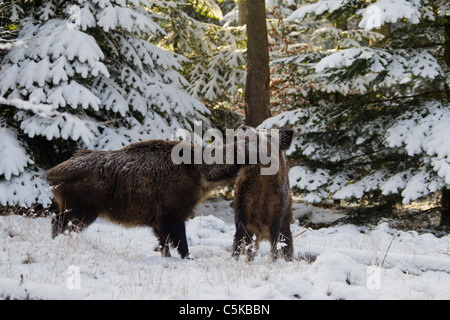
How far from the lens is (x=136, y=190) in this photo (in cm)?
534

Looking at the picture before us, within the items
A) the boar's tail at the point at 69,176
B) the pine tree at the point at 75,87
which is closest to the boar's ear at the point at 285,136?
the boar's tail at the point at 69,176

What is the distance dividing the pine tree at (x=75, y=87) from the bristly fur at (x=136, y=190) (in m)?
1.97

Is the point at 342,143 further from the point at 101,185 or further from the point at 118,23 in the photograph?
the point at 101,185

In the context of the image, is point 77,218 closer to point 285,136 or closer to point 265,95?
point 285,136

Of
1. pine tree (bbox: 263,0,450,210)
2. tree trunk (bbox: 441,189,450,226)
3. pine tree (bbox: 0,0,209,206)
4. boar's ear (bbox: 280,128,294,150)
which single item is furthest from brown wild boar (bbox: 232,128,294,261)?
tree trunk (bbox: 441,189,450,226)

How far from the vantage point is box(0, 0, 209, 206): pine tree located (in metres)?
8.12

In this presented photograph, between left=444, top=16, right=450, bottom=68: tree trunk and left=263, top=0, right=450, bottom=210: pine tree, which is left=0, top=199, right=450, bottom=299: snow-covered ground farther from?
left=444, top=16, right=450, bottom=68: tree trunk

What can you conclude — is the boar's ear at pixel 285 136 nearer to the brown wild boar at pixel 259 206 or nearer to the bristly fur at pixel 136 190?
the brown wild boar at pixel 259 206

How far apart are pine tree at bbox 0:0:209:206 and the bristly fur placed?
77.7 inches

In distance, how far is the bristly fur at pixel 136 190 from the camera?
5270 millimetres

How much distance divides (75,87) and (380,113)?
23.1ft
